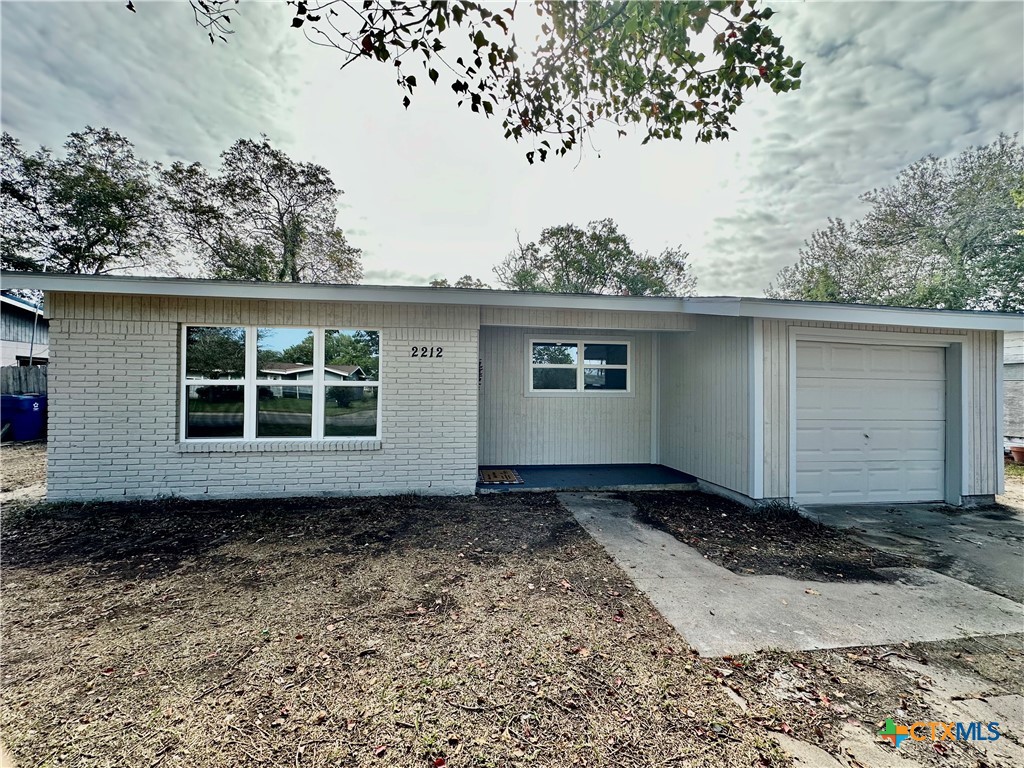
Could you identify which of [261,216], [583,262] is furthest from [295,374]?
[583,262]

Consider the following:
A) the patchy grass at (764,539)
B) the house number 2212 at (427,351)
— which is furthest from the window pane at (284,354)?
the patchy grass at (764,539)

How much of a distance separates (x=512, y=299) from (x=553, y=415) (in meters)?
2.89

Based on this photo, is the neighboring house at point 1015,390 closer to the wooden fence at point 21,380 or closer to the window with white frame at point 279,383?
the window with white frame at point 279,383

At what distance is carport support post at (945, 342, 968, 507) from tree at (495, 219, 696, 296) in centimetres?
1484

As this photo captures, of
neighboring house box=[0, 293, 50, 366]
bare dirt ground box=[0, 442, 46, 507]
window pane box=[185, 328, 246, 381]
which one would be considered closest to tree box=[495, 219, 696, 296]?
window pane box=[185, 328, 246, 381]

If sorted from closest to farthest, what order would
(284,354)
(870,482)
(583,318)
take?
(284,354) < (870,482) < (583,318)

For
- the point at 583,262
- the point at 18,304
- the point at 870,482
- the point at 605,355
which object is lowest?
the point at 870,482

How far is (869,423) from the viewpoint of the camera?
6.09 meters

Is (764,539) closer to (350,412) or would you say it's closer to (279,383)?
(350,412)

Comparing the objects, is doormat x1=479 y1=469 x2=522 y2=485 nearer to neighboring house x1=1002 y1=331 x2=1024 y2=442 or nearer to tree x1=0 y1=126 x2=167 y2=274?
neighboring house x1=1002 y1=331 x2=1024 y2=442

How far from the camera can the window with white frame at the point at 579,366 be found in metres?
7.79

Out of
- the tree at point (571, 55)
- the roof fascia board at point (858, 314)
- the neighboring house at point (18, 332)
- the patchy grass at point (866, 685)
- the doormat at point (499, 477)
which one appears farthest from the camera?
the neighboring house at point (18, 332)

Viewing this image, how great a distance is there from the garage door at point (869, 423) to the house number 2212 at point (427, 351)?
496 cm

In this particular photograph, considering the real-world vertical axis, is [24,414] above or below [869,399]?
below
